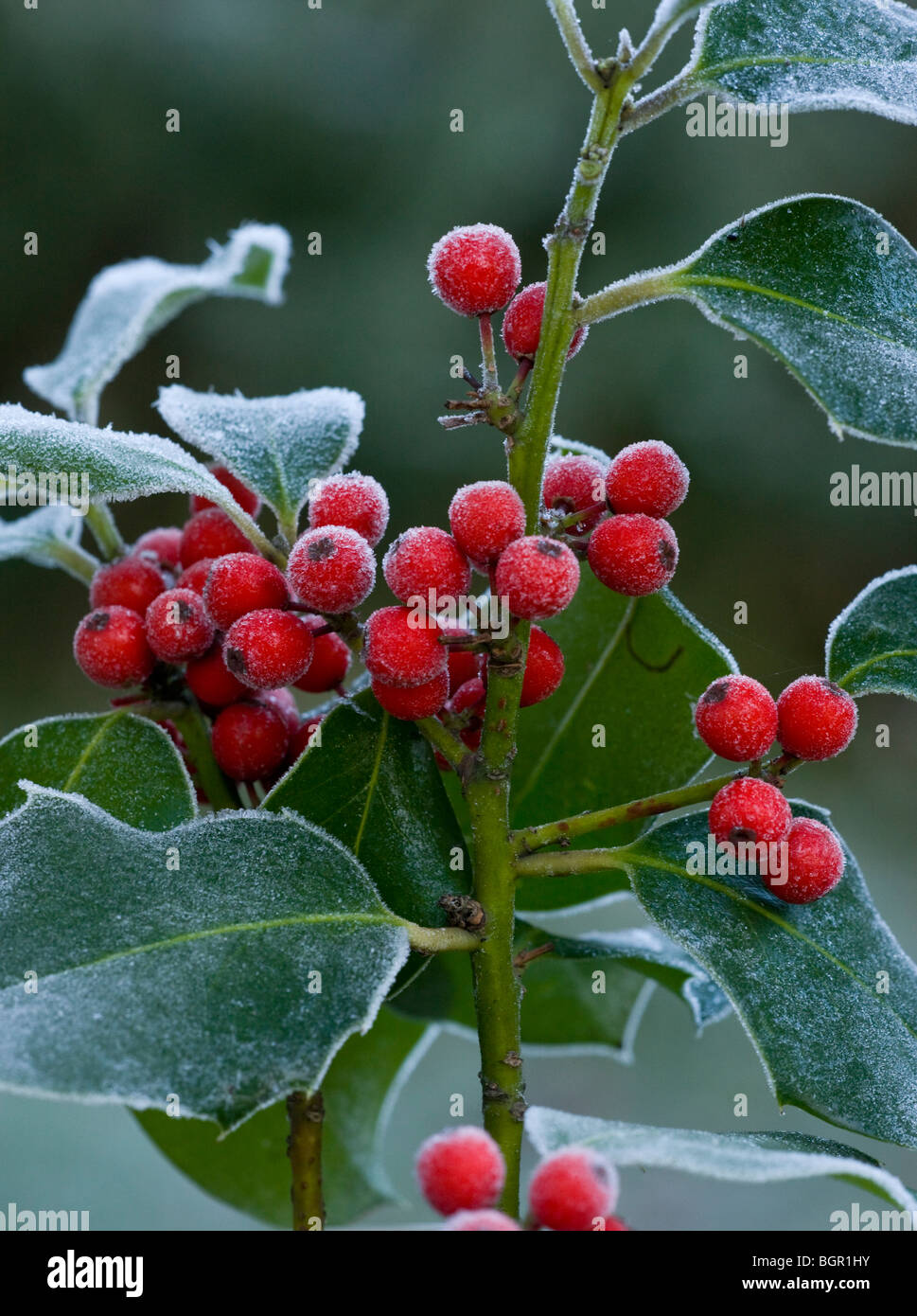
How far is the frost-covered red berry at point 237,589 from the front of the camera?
0.56 metres

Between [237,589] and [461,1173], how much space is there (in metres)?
0.27

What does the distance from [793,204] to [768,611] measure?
2.33 meters

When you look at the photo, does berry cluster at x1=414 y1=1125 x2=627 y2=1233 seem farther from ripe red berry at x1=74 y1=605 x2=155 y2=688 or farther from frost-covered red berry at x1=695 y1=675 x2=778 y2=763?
ripe red berry at x1=74 y1=605 x2=155 y2=688

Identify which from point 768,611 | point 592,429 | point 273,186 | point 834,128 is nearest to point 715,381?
point 592,429

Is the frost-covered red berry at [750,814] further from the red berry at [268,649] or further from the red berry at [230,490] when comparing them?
the red berry at [230,490]

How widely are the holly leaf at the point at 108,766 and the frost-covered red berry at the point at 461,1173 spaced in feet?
0.77

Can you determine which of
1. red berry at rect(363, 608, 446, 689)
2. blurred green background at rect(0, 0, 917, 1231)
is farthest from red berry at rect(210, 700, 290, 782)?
blurred green background at rect(0, 0, 917, 1231)

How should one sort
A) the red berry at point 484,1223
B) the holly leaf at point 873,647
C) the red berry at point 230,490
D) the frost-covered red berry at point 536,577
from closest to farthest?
the red berry at point 484,1223 → the frost-covered red berry at point 536,577 → the holly leaf at point 873,647 → the red berry at point 230,490

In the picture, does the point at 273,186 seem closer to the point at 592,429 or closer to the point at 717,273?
the point at 592,429

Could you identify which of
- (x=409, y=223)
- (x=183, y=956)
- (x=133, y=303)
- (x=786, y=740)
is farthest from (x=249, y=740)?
(x=409, y=223)

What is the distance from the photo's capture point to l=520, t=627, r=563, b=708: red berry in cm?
56

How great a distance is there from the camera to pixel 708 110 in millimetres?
632

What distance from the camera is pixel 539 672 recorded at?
56 centimetres

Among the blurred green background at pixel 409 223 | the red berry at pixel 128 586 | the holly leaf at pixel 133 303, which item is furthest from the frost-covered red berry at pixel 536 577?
the blurred green background at pixel 409 223
